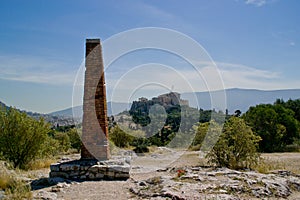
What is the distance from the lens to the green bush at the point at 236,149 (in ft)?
38.5

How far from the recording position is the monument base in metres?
9.82

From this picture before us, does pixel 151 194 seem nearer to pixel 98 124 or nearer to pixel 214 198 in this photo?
pixel 214 198

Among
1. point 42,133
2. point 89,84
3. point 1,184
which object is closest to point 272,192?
point 89,84

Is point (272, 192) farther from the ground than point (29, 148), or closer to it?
closer to it

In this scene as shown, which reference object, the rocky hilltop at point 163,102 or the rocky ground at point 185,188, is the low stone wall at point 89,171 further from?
the rocky hilltop at point 163,102

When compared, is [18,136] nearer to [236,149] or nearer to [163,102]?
[236,149]

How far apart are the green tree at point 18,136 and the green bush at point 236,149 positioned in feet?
23.7

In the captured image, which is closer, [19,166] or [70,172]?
[70,172]

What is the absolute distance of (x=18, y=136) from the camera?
39.8 feet

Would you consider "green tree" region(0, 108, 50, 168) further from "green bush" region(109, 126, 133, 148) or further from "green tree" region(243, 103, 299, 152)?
"green tree" region(243, 103, 299, 152)

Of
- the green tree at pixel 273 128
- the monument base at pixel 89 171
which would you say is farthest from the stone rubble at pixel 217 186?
the green tree at pixel 273 128

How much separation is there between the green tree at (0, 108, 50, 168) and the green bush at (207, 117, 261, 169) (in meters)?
7.23

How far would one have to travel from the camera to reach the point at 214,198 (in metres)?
7.05

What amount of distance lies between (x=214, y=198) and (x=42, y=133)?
323 inches
